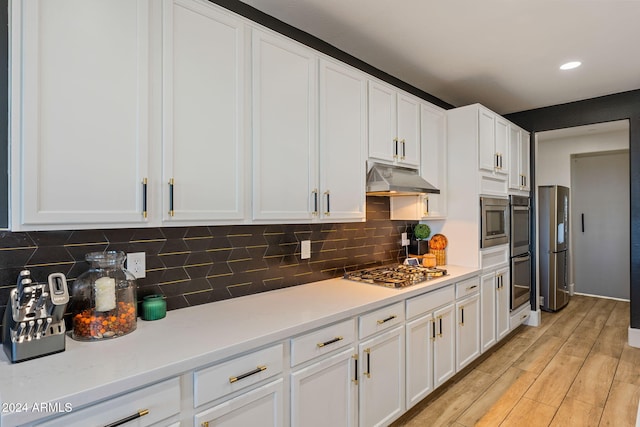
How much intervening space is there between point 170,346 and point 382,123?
197cm

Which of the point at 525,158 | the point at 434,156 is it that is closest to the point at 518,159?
the point at 525,158

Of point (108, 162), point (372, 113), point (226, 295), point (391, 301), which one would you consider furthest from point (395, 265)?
point (108, 162)

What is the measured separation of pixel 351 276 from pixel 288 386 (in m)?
1.17

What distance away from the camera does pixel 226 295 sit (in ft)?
6.54

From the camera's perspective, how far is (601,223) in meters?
5.36

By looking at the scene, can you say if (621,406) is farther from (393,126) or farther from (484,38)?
(484,38)

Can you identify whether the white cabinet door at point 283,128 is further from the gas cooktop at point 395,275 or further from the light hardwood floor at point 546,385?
the light hardwood floor at point 546,385

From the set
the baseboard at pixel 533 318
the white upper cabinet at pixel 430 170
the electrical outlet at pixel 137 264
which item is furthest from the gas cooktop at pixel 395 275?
the baseboard at pixel 533 318

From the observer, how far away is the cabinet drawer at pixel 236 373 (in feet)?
4.08

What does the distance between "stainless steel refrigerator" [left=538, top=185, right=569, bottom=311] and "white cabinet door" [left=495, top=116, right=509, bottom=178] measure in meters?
1.48

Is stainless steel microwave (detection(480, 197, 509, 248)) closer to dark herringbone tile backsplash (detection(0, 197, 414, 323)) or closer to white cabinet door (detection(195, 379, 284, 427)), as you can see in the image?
dark herringbone tile backsplash (detection(0, 197, 414, 323))

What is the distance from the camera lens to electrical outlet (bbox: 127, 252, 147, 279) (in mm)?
1638

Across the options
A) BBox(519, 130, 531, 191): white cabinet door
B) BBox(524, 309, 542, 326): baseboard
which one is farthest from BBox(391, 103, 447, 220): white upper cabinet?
BBox(524, 309, 542, 326): baseboard

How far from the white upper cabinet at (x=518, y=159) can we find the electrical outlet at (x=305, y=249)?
2468mm
